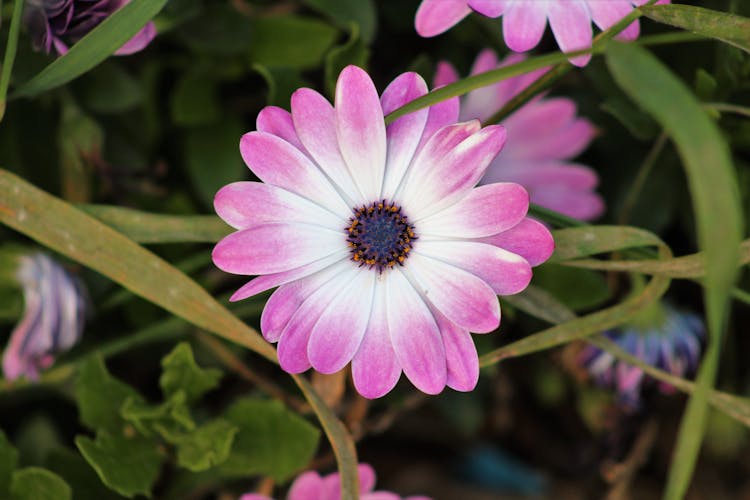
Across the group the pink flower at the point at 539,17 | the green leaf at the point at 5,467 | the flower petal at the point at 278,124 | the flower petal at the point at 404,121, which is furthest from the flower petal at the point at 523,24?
the green leaf at the point at 5,467

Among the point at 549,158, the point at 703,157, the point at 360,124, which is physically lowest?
the point at 703,157

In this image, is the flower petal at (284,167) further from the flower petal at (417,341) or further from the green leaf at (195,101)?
the green leaf at (195,101)

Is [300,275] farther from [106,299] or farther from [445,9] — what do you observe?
[106,299]

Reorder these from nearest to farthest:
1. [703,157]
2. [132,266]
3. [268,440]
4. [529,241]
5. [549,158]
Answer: [703,157]
[529,241]
[132,266]
[268,440]
[549,158]

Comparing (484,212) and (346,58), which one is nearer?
(484,212)

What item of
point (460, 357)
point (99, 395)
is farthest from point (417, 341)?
point (99, 395)

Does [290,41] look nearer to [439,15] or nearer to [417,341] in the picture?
[439,15]
